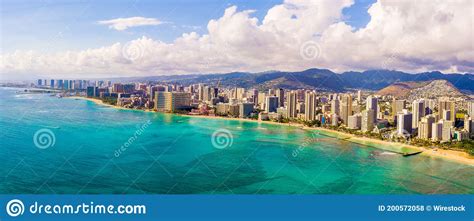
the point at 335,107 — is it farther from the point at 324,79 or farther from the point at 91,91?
the point at 91,91

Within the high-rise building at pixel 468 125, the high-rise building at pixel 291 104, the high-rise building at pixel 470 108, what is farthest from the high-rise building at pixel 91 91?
the high-rise building at pixel 470 108

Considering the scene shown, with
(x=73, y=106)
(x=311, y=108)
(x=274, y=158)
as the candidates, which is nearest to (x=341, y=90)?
(x=311, y=108)

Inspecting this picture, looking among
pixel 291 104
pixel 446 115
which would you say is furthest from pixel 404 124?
pixel 291 104

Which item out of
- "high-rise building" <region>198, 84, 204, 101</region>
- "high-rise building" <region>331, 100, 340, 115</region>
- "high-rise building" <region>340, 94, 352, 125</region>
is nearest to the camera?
"high-rise building" <region>340, 94, 352, 125</region>

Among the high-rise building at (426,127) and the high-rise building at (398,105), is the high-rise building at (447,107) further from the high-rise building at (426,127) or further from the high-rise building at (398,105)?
the high-rise building at (398,105)

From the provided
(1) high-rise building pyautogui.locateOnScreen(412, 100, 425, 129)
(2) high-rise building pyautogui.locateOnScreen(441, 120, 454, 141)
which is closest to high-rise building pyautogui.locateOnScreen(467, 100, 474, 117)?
(2) high-rise building pyautogui.locateOnScreen(441, 120, 454, 141)

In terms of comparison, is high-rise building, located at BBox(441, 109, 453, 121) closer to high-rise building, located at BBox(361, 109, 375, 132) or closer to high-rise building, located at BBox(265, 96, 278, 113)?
high-rise building, located at BBox(361, 109, 375, 132)

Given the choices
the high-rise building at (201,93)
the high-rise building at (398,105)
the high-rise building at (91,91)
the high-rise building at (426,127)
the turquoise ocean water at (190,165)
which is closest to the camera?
the turquoise ocean water at (190,165)
